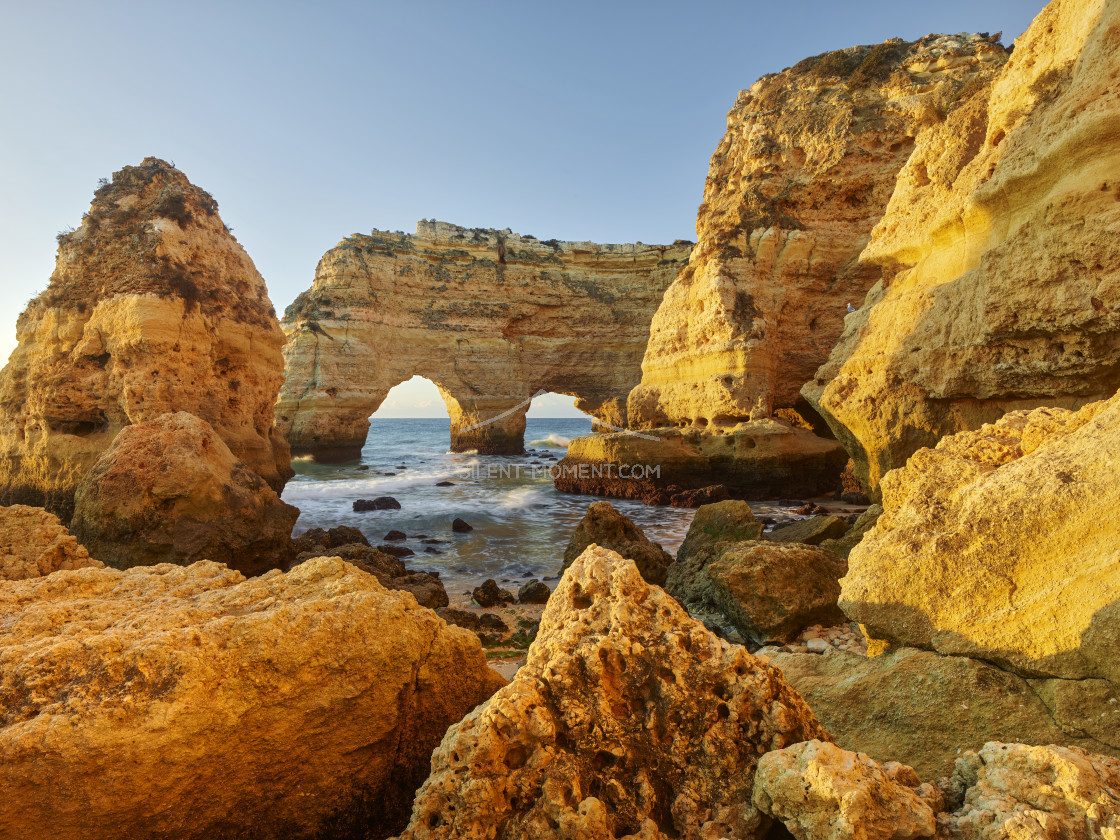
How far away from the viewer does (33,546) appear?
108 inches

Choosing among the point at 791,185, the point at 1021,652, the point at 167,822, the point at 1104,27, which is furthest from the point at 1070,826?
the point at 791,185

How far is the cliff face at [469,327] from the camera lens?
22625mm

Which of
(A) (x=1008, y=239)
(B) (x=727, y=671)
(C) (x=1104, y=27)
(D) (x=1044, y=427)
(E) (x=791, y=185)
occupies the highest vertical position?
(E) (x=791, y=185)

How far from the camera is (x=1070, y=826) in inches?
40.9

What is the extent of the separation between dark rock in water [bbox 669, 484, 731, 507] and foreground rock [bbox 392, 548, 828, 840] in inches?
412

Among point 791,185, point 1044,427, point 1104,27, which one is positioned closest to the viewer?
point 1044,427

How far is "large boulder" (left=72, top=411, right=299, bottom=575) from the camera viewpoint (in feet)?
17.4

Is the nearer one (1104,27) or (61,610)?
(61,610)

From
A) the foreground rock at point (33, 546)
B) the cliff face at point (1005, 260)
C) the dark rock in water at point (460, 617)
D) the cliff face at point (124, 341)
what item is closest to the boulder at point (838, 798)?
the foreground rock at point (33, 546)

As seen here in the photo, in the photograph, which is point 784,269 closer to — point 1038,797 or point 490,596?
point 490,596

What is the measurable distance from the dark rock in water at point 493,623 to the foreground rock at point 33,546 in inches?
120

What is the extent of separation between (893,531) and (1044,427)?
109cm

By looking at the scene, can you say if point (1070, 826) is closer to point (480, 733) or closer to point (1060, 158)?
point (480, 733)

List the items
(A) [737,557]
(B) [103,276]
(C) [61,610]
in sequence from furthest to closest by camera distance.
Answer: (B) [103,276] < (A) [737,557] < (C) [61,610]
